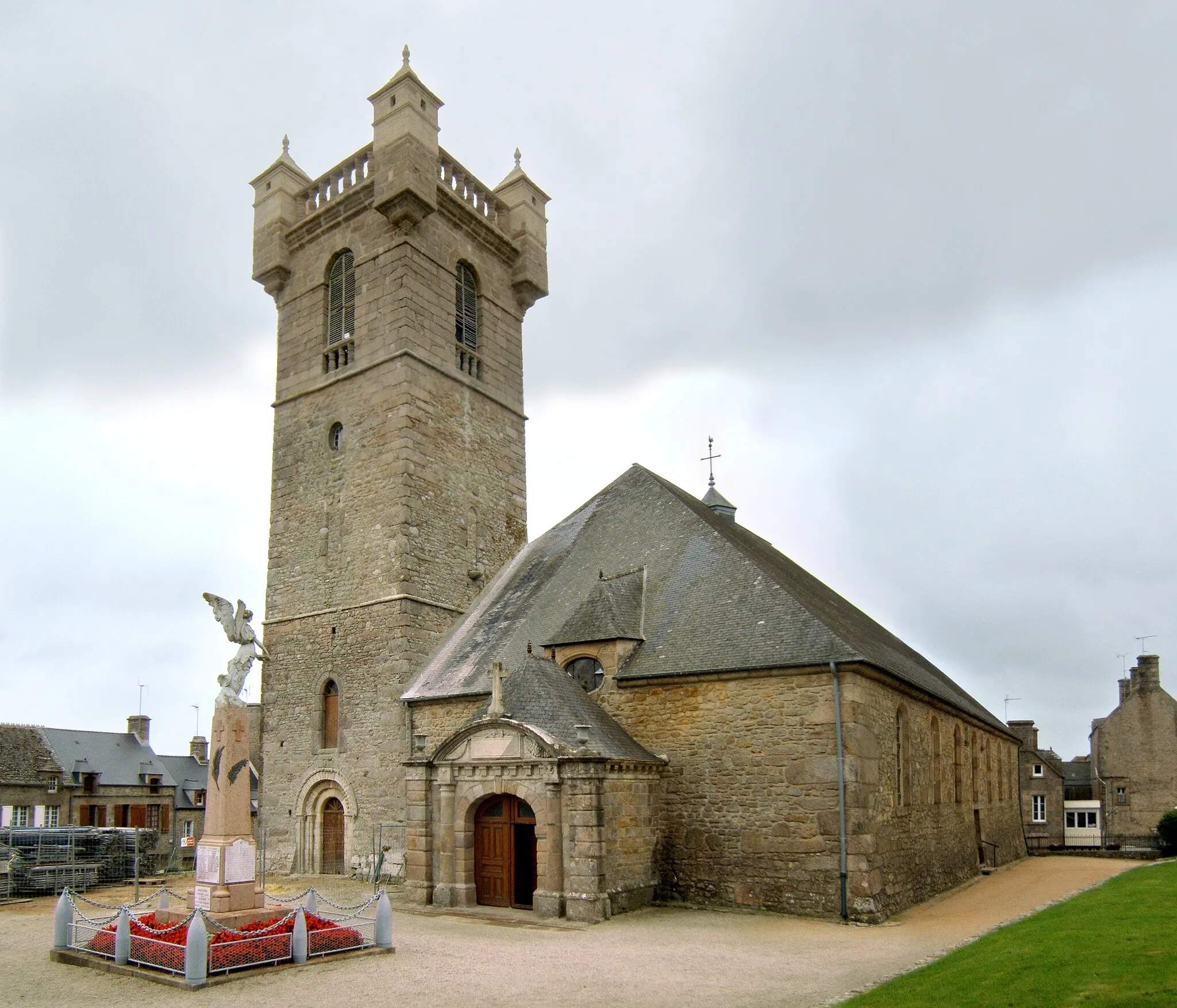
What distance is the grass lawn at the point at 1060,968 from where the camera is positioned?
31.3 ft

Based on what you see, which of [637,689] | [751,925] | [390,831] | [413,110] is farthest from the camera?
[413,110]

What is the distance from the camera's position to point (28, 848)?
2370 centimetres

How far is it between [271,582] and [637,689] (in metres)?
12.7

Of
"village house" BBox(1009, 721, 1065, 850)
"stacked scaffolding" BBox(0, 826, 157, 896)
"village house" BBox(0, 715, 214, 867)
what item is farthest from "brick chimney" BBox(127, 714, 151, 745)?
"village house" BBox(1009, 721, 1065, 850)

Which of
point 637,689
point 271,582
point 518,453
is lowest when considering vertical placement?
point 637,689

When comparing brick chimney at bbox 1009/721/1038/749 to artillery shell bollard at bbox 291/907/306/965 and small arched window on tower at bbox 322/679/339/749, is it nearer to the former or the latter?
small arched window on tower at bbox 322/679/339/749

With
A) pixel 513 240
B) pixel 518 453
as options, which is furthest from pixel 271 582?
pixel 513 240

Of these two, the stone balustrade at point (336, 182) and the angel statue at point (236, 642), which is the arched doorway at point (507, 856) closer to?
the angel statue at point (236, 642)

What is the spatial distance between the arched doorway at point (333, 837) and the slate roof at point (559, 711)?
8.04 m

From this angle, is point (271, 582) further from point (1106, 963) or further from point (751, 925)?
point (1106, 963)

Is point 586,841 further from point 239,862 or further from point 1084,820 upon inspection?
point 1084,820

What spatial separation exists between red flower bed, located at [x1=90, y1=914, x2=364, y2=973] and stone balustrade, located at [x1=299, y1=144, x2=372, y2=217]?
20.4 meters

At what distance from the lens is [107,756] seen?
44.9 m

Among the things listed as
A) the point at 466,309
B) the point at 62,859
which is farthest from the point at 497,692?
the point at 466,309
